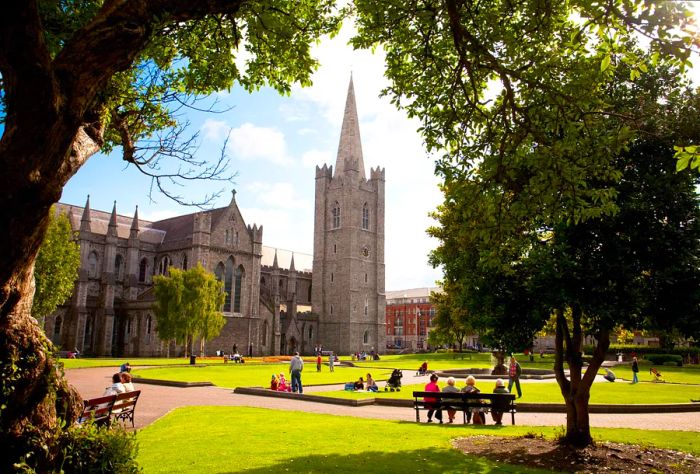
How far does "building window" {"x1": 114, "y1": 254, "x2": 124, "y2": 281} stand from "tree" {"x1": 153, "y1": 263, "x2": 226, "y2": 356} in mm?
17632

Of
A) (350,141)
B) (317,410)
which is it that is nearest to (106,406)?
(317,410)

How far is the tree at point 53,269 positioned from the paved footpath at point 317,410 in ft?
55.4

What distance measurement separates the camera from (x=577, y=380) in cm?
1112

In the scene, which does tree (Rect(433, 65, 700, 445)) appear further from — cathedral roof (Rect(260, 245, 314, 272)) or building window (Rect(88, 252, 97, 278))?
cathedral roof (Rect(260, 245, 314, 272))

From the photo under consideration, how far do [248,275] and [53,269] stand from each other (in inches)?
1147

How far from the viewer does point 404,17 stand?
31.0ft

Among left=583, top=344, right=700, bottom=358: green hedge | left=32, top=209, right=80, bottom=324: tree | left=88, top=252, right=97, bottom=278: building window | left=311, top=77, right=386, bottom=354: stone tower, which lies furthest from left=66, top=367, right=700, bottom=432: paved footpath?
left=311, top=77, right=386, bottom=354: stone tower

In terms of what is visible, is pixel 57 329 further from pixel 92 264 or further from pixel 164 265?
pixel 164 265

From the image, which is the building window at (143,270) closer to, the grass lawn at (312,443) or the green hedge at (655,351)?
the green hedge at (655,351)

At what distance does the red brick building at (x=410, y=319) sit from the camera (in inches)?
4756

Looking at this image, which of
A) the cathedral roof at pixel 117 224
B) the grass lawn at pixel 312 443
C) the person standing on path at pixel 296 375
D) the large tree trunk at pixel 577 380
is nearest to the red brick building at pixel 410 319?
the cathedral roof at pixel 117 224

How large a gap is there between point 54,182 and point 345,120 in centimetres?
7945

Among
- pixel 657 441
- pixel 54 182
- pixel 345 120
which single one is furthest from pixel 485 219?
pixel 345 120

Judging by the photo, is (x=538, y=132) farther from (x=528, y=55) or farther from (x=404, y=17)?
(x=404, y=17)
